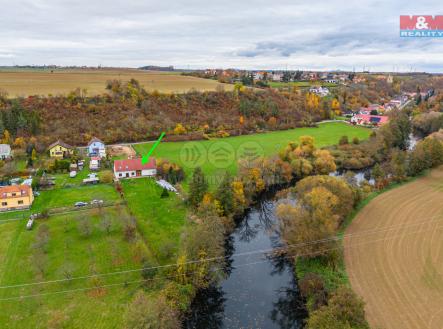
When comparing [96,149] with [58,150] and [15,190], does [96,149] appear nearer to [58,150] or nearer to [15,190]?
[58,150]

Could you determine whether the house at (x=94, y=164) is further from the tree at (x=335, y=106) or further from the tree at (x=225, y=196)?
the tree at (x=335, y=106)

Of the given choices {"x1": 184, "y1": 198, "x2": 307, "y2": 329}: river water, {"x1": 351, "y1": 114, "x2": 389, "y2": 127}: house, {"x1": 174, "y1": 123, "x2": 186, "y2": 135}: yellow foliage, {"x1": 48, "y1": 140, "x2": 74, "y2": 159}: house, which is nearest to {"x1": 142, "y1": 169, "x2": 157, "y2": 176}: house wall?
{"x1": 48, "y1": 140, "x2": 74, "y2": 159}: house

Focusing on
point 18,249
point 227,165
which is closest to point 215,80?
point 227,165

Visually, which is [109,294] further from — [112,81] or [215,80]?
[215,80]

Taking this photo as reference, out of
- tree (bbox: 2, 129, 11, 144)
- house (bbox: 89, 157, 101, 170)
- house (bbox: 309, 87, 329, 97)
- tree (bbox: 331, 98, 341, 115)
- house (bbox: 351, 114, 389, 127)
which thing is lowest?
house (bbox: 89, 157, 101, 170)

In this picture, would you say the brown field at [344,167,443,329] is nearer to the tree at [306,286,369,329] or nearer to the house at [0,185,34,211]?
the tree at [306,286,369,329]

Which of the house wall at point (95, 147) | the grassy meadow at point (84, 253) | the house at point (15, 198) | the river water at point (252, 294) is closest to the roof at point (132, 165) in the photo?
the grassy meadow at point (84, 253)
